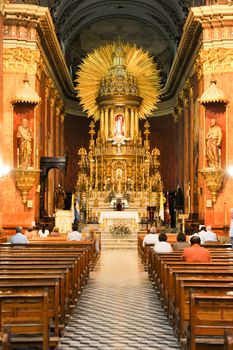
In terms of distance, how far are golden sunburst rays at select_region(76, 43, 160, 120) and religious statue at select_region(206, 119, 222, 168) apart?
12.4m

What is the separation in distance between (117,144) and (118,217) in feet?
21.1

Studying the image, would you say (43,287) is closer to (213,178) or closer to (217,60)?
(213,178)

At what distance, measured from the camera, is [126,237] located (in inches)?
923

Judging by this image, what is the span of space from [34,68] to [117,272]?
9482mm

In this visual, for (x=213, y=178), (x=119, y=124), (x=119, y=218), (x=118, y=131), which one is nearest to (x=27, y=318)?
(x=213, y=178)

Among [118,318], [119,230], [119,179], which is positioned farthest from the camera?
[119,179]

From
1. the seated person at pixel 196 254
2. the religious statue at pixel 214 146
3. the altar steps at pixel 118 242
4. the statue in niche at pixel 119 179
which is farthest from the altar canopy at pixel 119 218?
the seated person at pixel 196 254

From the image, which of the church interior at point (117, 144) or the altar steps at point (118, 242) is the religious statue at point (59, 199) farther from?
the altar steps at point (118, 242)

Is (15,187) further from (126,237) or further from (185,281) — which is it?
(185,281)

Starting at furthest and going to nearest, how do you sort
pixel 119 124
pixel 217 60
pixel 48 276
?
pixel 119 124 → pixel 217 60 → pixel 48 276

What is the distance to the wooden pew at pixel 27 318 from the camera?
540 centimetres

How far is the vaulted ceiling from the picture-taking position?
99.9ft

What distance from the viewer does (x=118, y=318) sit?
26.8 ft

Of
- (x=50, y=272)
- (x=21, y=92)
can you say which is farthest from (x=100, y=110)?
(x=50, y=272)
